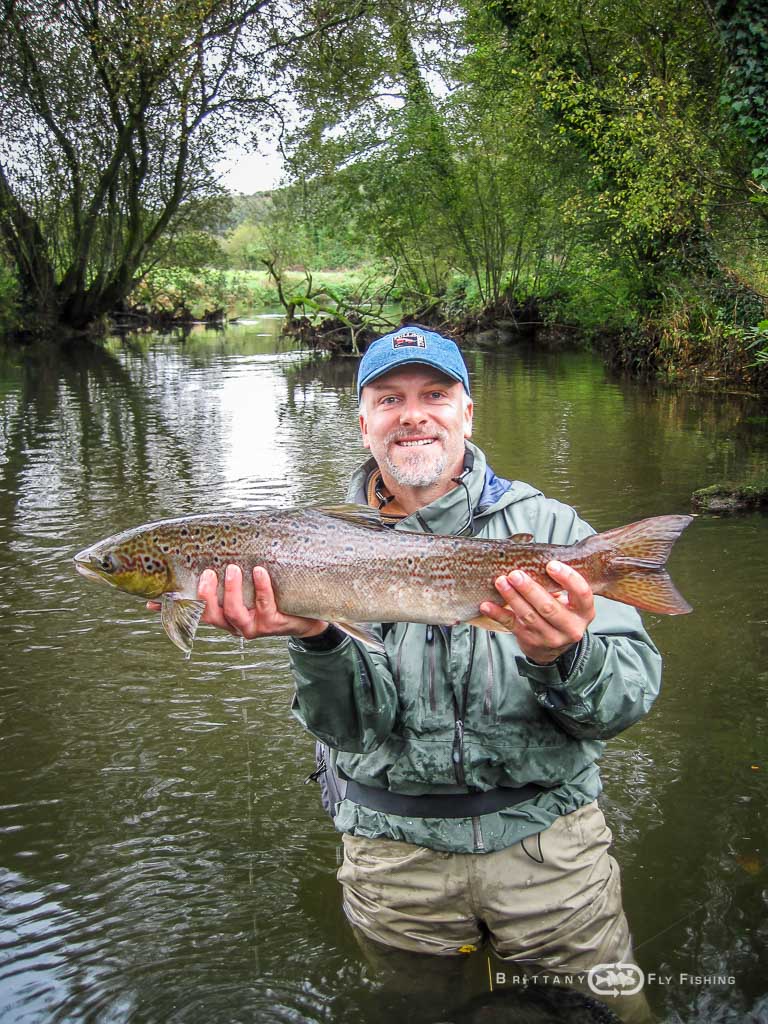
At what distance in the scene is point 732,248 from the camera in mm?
18250

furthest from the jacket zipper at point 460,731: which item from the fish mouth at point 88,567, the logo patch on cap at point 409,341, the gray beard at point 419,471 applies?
the fish mouth at point 88,567

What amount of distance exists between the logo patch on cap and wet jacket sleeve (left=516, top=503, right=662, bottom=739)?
3.99 feet

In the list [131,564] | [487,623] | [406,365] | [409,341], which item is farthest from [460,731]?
[409,341]

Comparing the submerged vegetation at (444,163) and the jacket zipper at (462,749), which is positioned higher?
the submerged vegetation at (444,163)

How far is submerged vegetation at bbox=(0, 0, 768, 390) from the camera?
16.6m

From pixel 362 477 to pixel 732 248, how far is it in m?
17.3

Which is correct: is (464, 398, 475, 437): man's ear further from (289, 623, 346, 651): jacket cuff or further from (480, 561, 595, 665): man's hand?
(289, 623, 346, 651): jacket cuff

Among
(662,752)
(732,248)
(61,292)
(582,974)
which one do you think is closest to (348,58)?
(732,248)

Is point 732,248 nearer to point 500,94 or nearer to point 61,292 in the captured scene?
point 500,94

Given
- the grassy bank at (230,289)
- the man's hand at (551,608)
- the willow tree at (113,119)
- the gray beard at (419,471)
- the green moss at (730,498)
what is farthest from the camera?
the grassy bank at (230,289)

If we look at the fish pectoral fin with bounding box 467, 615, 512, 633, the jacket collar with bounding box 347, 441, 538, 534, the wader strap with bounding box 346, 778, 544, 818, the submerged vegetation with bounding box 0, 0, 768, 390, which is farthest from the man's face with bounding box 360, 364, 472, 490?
the submerged vegetation with bounding box 0, 0, 768, 390

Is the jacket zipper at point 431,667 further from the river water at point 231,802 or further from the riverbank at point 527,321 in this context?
the riverbank at point 527,321

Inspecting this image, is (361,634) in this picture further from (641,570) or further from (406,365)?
(406,365)

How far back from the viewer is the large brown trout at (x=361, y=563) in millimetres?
2797
